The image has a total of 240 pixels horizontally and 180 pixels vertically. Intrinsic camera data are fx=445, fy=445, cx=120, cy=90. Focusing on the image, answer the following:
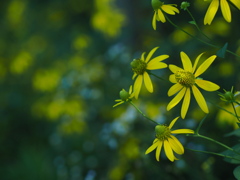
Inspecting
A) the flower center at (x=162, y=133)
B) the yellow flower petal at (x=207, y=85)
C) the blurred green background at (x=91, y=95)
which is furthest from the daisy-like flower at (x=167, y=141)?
the blurred green background at (x=91, y=95)

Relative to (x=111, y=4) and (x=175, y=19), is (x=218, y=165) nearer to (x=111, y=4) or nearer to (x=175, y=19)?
(x=175, y=19)

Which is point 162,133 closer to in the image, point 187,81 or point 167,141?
point 167,141

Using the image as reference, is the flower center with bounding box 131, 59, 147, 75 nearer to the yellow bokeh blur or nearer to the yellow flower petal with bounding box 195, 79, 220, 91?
the yellow flower petal with bounding box 195, 79, 220, 91

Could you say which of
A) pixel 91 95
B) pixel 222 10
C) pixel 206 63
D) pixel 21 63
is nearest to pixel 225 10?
pixel 222 10

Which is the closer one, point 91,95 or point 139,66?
point 139,66

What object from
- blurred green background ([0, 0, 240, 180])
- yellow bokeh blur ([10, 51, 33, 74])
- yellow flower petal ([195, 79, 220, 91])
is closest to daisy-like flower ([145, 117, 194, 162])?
yellow flower petal ([195, 79, 220, 91])

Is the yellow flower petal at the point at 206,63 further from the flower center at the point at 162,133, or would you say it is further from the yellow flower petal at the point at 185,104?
the flower center at the point at 162,133
